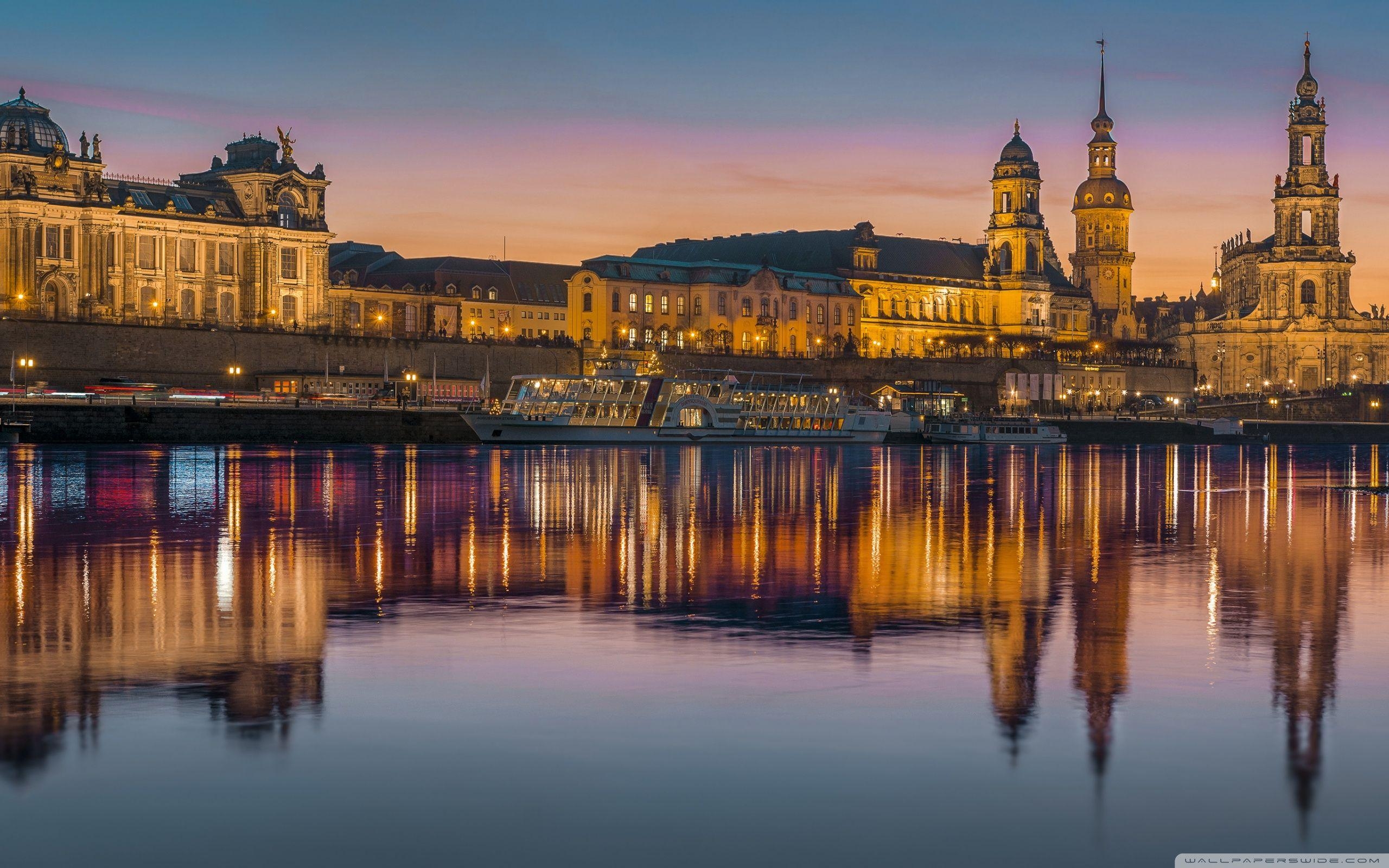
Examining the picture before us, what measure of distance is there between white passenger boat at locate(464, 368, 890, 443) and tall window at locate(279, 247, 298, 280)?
4646cm

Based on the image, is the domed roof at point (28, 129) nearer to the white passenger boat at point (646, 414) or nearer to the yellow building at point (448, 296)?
the yellow building at point (448, 296)

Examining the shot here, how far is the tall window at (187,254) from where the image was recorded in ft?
480

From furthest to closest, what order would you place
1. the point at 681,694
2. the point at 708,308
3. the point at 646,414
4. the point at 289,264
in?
the point at 708,308 < the point at 289,264 < the point at 646,414 < the point at 681,694

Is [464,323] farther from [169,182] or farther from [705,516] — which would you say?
[705,516]

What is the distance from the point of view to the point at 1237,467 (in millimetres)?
84812

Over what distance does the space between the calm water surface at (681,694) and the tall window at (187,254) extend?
115022mm

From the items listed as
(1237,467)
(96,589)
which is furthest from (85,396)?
(96,589)

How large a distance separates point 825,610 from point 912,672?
4.83 meters

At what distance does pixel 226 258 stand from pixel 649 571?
13084cm

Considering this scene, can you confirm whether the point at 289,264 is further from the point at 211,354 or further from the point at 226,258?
the point at 211,354

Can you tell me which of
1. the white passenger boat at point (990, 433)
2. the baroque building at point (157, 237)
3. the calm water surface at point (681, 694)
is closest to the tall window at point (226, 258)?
the baroque building at point (157, 237)

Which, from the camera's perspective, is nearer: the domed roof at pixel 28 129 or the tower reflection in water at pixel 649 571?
the tower reflection in water at pixel 649 571

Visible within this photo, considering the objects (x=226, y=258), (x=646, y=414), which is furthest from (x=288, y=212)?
(x=646, y=414)

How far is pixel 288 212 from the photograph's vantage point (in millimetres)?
153875
